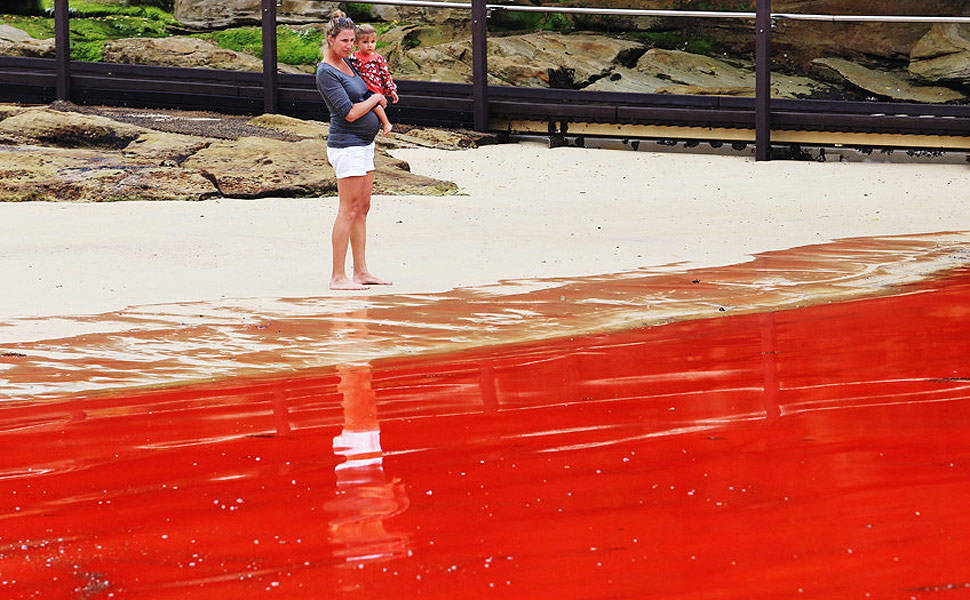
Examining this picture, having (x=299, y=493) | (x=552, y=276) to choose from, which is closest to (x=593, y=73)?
(x=552, y=276)

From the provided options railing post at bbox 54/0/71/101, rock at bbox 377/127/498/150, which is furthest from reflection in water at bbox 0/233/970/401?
railing post at bbox 54/0/71/101

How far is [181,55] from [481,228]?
9.31 meters

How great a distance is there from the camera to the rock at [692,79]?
60.1 ft

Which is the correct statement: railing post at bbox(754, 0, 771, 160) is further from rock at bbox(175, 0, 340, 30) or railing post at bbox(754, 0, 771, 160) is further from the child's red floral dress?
rock at bbox(175, 0, 340, 30)

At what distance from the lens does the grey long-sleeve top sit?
25.3ft

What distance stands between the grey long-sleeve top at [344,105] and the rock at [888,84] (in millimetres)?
12019

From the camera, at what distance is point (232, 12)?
20.5 metres

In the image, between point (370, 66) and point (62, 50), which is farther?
point (62, 50)

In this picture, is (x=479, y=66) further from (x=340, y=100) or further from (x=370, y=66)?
(x=340, y=100)

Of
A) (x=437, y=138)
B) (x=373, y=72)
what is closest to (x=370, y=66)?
(x=373, y=72)

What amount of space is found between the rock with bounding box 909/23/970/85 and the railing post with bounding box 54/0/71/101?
9980mm

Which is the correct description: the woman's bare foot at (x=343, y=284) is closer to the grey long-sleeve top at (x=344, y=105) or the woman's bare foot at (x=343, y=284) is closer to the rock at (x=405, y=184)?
the grey long-sleeve top at (x=344, y=105)

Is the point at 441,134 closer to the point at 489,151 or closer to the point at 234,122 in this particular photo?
the point at 489,151

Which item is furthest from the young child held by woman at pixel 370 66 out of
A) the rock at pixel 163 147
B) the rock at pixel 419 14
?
the rock at pixel 419 14
